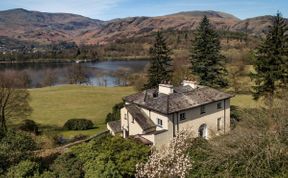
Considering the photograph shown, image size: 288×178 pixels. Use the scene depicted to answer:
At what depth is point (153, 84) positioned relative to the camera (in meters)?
53.3

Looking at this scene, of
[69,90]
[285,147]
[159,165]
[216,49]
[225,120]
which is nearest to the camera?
[285,147]

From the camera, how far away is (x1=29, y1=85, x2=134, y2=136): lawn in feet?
182

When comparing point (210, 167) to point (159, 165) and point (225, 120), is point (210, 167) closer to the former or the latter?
point (159, 165)

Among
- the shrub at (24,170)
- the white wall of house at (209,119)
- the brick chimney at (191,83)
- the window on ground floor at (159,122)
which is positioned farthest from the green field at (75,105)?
the shrub at (24,170)

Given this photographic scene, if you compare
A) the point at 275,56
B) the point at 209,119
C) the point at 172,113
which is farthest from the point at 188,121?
the point at 275,56

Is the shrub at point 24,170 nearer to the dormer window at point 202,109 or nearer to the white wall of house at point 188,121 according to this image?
the white wall of house at point 188,121

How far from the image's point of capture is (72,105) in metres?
68.4

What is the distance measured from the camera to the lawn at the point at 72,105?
182ft

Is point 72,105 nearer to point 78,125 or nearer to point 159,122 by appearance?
point 78,125

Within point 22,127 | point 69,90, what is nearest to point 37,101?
point 69,90

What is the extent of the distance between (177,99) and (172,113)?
259 cm

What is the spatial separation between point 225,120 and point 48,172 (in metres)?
23.6

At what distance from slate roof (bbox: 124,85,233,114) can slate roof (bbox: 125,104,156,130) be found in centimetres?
78

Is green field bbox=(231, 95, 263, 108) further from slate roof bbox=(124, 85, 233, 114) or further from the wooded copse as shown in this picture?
the wooded copse
